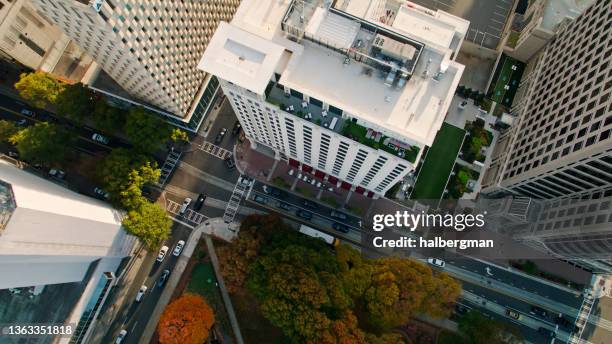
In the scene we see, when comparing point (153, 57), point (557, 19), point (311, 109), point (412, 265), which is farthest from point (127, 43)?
point (557, 19)

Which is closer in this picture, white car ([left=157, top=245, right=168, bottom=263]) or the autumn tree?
the autumn tree

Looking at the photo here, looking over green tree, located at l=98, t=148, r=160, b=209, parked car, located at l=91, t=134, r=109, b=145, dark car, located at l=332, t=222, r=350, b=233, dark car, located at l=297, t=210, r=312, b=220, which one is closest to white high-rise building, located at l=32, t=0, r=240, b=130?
green tree, located at l=98, t=148, r=160, b=209

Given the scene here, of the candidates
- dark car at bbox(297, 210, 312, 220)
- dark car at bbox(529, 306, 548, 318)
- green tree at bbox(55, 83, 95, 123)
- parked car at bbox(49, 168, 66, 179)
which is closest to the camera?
green tree at bbox(55, 83, 95, 123)

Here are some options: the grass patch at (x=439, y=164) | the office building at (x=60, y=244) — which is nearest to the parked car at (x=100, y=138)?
the office building at (x=60, y=244)

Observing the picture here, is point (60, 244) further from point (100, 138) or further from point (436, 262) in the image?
point (436, 262)

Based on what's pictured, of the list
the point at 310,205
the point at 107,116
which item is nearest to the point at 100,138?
the point at 107,116

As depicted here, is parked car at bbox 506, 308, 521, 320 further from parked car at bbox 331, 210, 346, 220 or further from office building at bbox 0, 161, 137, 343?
office building at bbox 0, 161, 137, 343
